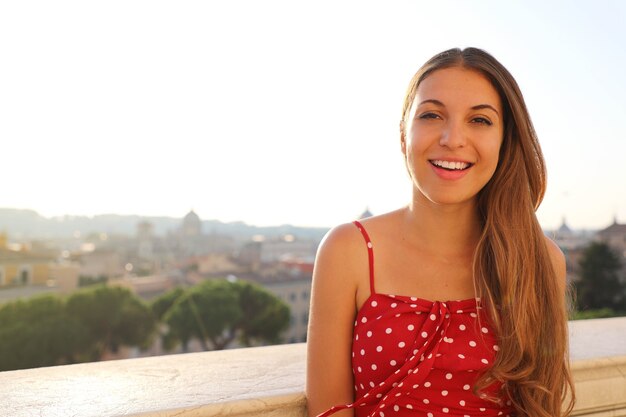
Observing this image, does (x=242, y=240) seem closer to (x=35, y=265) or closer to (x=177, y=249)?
(x=177, y=249)

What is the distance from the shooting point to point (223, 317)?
34.3m

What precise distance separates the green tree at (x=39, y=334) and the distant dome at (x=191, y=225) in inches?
1000

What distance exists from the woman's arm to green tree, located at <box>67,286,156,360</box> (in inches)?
1251

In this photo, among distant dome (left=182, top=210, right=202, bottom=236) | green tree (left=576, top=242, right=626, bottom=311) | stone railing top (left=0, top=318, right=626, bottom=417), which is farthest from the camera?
distant dome (left=182, top=210, right=202, bottom=236)

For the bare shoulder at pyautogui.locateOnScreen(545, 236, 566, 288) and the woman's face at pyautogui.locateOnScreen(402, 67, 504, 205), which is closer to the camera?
the woman's face at pyautogui.locateOnScreen(402, 67, 504, 205)

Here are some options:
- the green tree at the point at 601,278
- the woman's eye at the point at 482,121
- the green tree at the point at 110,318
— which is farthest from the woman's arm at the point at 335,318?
the green tree at the point at 110,318

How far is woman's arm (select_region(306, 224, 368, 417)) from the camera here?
113 centimetres

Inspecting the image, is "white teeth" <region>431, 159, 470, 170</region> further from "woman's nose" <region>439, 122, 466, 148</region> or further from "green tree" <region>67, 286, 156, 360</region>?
"green tree" <region>67, 286, 156, 360</region>

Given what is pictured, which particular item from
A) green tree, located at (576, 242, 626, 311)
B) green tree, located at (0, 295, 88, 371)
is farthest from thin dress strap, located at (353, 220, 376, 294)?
green tree, located at (0, 295, 88, 371)

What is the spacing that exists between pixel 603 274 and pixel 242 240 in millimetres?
34596

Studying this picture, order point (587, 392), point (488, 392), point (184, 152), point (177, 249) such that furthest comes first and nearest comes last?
1. point (184, 152)
2. point (177, 249)
3. point (587, 392)
4. point (488, 392)

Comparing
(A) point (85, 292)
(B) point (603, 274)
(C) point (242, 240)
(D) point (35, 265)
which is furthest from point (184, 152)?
(B) point (603, 274)

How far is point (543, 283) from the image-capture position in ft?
3.85

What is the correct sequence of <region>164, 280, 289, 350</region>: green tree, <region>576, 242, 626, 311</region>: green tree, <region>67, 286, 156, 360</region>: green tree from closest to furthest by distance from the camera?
<region>576, 242, 626, 311</region>: green tree, <region>67, 286, 156, 360</region>: green tree, <region>164, 280, 289, 350</region>: green tree
